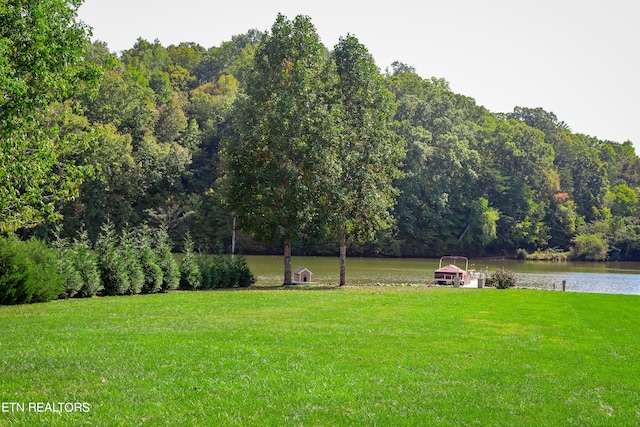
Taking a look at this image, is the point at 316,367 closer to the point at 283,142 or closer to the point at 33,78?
the point at 33,78

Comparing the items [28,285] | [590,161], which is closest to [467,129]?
[590,161]

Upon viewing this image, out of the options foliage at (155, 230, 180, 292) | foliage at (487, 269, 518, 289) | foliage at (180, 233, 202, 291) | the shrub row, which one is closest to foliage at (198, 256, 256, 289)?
the shrub row

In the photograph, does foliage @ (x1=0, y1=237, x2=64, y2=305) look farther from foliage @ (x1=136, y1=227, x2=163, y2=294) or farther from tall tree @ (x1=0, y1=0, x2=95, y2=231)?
foliage @ (x1=136, y1=227, x2=163, y2=294)

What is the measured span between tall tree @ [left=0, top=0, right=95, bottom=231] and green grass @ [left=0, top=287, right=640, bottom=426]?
3896 mm

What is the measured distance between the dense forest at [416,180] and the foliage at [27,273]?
43.2 metres

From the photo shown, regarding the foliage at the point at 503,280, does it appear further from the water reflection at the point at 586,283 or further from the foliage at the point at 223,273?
the foliage at the point at 223,273

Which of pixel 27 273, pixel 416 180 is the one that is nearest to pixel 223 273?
pixel 27 273

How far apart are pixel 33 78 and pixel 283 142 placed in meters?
17.2

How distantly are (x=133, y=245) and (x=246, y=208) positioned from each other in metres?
7.85

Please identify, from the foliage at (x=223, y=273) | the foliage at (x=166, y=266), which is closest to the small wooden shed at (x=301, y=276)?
the foliage at (x=223, y=273)

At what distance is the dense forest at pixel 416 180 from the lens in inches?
2800

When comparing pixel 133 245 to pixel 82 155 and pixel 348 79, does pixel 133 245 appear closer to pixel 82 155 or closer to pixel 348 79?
pixel 348 79

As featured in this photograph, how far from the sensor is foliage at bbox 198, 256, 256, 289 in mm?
29984

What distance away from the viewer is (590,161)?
104 m
